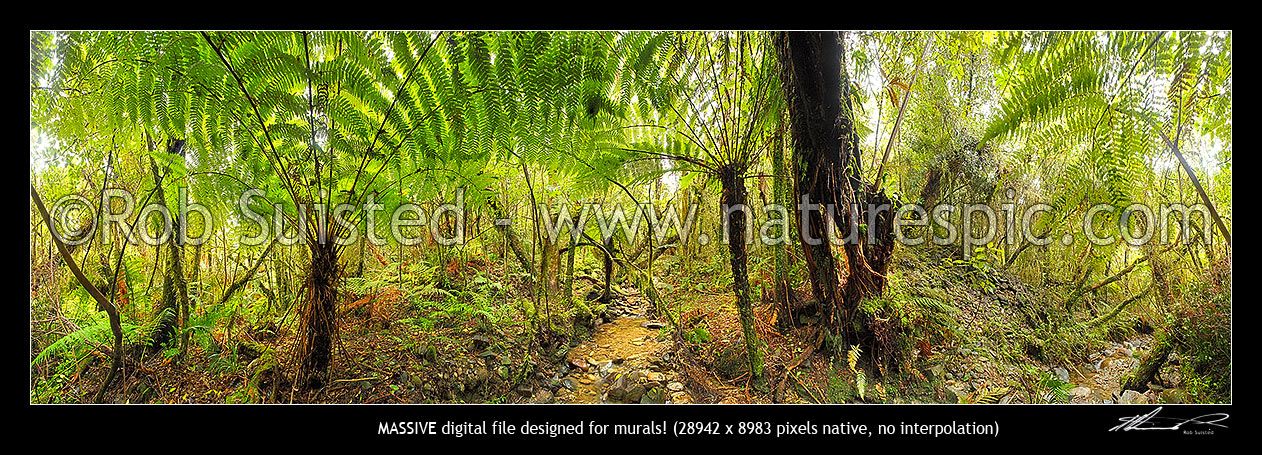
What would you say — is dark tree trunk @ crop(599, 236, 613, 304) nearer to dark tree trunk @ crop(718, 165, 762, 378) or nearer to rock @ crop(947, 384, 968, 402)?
dark tree trunk @ crop(718, 165, 762, 378)

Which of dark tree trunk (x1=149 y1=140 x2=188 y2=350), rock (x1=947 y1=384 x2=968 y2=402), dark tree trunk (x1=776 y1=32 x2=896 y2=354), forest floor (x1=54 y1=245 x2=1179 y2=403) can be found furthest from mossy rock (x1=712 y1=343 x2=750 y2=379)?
dark tree trunk (x1=149 y1=140 x2=188 y2=350)

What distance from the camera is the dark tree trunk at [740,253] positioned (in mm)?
1607

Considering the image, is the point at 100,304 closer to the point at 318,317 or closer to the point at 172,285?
the point at 172,285

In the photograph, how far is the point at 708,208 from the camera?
233cm

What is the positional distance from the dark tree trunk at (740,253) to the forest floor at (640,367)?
88mm

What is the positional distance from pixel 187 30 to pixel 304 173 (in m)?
0.47

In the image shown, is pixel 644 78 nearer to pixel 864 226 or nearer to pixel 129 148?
pixel 864 226

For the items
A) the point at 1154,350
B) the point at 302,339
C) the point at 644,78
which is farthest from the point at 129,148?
the point at 1154,350

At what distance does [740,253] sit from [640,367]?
651 mm

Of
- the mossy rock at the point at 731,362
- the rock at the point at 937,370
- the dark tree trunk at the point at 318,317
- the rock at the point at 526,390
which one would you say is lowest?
the rock at the point at 526,390

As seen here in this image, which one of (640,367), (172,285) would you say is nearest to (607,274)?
(640,367)

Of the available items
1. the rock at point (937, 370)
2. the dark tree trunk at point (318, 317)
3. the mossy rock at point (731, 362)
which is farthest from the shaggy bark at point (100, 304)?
the rock at point (937, 370)
